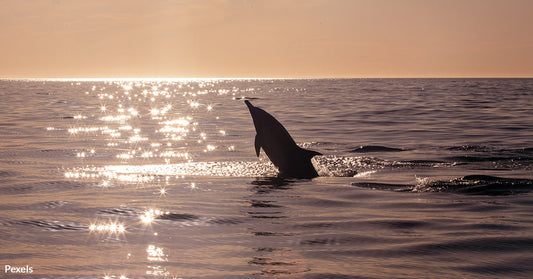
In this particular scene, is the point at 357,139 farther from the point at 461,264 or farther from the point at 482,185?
the point at 461,264

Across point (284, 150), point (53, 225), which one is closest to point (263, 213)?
point (53, 225)

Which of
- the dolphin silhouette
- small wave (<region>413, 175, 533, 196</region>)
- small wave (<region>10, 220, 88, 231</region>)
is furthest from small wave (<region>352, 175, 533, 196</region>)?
small wave (<region>10, 220, 88, 231</region>)

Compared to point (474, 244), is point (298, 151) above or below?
above

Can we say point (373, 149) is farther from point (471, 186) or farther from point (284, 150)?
point (471, 186)

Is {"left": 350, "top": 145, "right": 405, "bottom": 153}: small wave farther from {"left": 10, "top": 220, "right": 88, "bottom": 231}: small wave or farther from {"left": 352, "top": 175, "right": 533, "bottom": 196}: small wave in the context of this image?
{"left": 10, "top": 220, "right": 88, "bottom": 231}: small wave

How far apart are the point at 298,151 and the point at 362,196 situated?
2.62m

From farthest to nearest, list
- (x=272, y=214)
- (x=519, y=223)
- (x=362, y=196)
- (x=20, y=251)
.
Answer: (x=362, y=196) → (x=272, y=214) → (x=519, y=223) → (x=20, y=251)

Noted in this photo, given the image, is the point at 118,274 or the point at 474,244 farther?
the point at 474,244

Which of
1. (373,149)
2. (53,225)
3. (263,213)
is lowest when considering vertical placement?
(263,213)

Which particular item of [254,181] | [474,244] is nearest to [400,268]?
[474,244]

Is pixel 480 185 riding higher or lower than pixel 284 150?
lower

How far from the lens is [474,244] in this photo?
6961 millimetres

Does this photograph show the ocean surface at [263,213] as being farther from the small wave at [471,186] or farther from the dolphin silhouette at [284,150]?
the dolphin silhouette at [284,150]

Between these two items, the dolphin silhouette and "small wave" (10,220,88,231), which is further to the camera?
the dolphin silhouette
